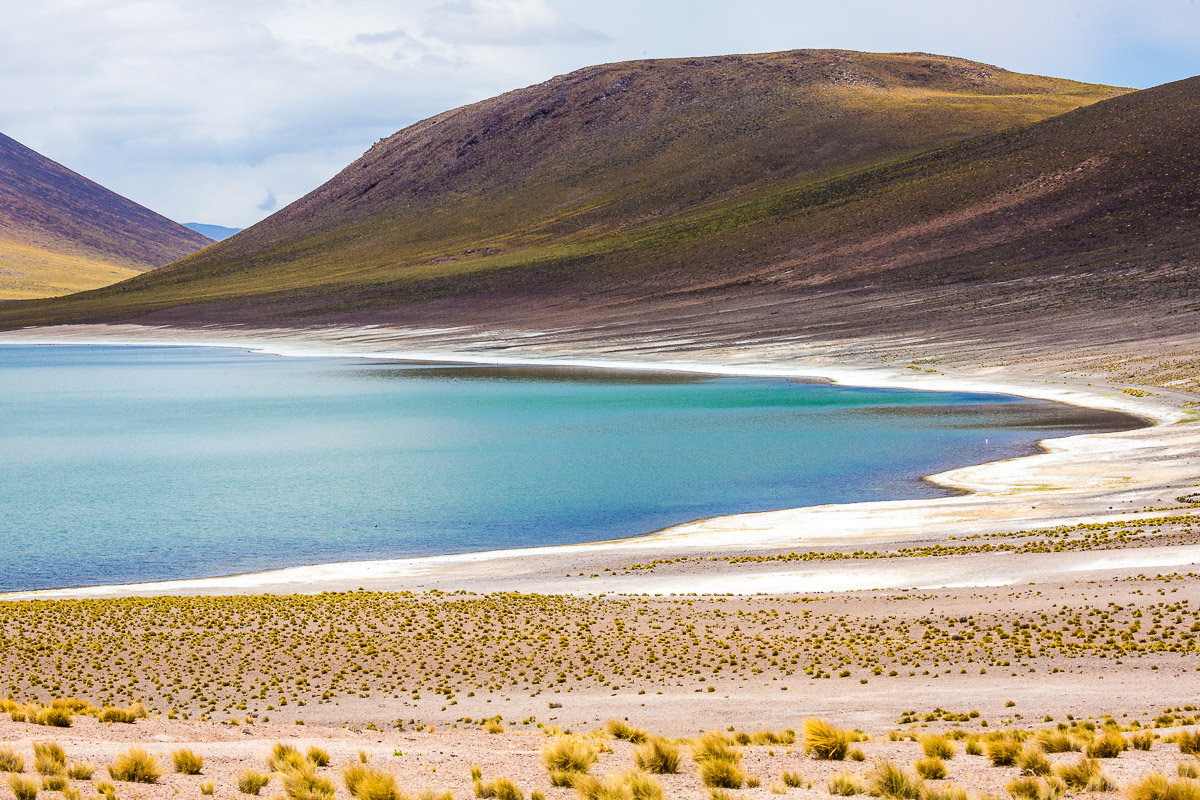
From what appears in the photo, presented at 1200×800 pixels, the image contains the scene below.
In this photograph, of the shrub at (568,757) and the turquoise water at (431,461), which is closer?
the shrub at (568,757)

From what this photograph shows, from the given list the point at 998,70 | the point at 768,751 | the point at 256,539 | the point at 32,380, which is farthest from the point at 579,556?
the point at 998,70

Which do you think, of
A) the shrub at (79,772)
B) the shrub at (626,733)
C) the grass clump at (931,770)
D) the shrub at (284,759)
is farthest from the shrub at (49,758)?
the grass clump at (931,770)

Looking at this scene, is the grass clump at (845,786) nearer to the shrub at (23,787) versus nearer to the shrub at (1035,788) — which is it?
the shrub at (1035,788)

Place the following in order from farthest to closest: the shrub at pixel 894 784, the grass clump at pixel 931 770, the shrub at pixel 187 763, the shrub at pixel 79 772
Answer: the shrub at pixel 187 763 < the grass clump at pixel 931 770 < the shrub at pixel 79 772 < the shrub at pixel 894 784

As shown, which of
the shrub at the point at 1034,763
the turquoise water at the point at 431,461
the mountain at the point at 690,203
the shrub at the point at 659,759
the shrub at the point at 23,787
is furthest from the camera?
the mountain at the point at 690,203

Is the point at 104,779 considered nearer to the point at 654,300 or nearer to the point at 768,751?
the point at 768,751

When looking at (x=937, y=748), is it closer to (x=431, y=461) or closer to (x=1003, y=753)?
(x=1003, y=753)

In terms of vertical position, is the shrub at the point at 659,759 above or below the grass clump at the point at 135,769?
below

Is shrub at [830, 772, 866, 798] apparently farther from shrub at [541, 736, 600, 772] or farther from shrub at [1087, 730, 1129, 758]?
shrub at [1087, 730, 1129, 758]
